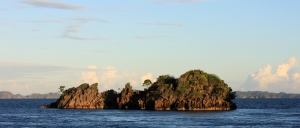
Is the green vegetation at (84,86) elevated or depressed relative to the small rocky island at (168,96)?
elevated

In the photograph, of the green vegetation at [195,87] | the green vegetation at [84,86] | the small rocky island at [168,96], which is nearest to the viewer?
the small rocky island at [168,96]

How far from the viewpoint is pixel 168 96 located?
170 m

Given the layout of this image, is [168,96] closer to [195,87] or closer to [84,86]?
[195,87]

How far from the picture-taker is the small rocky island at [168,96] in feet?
546

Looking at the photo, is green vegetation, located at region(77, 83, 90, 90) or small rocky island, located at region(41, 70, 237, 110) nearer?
small rocky island, located at region(41, 70, 237, 110)

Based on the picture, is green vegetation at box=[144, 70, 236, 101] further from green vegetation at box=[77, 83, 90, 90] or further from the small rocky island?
green vegetation at box=[77, 83, 90, 90]

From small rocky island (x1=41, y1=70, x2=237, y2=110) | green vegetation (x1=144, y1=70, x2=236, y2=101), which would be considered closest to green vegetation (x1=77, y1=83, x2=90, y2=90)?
small rocky island (x1=41, y1=70, x2=237, y2=110)

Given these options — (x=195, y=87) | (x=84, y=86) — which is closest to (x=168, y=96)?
(x=195, y=87)

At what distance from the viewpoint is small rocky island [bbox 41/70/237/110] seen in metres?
166

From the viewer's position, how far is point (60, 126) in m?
104

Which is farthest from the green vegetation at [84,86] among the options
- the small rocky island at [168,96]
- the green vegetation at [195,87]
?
the green vegetation at [195,87]

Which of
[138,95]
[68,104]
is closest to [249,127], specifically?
[138,95]

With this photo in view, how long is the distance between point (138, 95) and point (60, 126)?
79.1m

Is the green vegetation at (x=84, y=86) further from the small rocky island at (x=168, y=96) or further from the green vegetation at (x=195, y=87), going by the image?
the green vegetation at (x=195, y=87)
